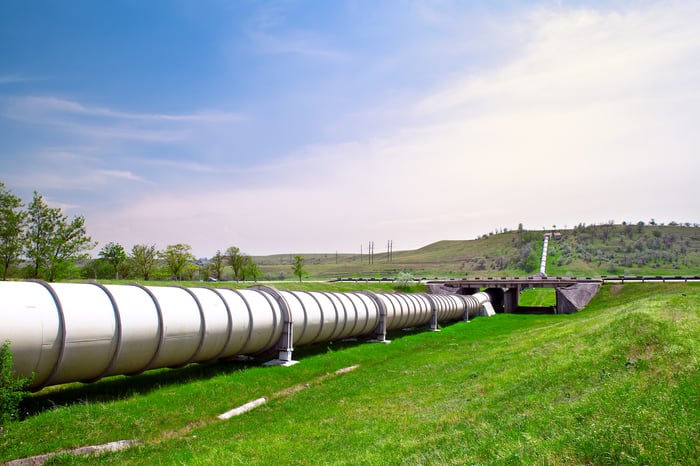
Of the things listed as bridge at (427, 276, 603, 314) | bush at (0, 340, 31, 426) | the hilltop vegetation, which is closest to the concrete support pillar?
bridge at (427, 276, 603, 314)

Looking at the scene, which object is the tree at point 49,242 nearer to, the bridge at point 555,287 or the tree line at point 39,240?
the tree line at point 39,240

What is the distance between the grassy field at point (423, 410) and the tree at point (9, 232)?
98.7 feet

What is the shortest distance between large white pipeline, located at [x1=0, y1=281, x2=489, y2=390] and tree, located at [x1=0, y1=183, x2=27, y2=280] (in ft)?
94.0

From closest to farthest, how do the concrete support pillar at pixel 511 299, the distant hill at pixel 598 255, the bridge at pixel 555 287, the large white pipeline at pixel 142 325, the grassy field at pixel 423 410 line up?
the grassy field at pixel 423 410, the large white pipeline at pixel 142 325, the bridge at pixel 555 287, the concrete support pillar at pixel 511 299, the distant hill at pixel 598 255

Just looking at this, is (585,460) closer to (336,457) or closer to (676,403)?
(676,403)

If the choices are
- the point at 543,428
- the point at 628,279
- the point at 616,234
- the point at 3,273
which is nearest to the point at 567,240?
the point at 616,234

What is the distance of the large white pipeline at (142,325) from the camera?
47.9 ft

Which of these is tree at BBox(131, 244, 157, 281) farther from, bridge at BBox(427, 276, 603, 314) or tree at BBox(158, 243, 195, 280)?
bridge at BBox(427, 276, 603, 314)

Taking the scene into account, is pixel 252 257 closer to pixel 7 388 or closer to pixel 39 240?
pixel 39 240

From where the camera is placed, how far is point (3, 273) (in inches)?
1732

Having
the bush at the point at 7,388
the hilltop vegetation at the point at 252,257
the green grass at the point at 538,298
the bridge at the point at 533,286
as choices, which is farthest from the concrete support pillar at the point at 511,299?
the bush at the point at 7,388

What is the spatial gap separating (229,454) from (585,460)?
26.2ft

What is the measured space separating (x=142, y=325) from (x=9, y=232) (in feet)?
108

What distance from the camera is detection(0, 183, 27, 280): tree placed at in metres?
41.9
